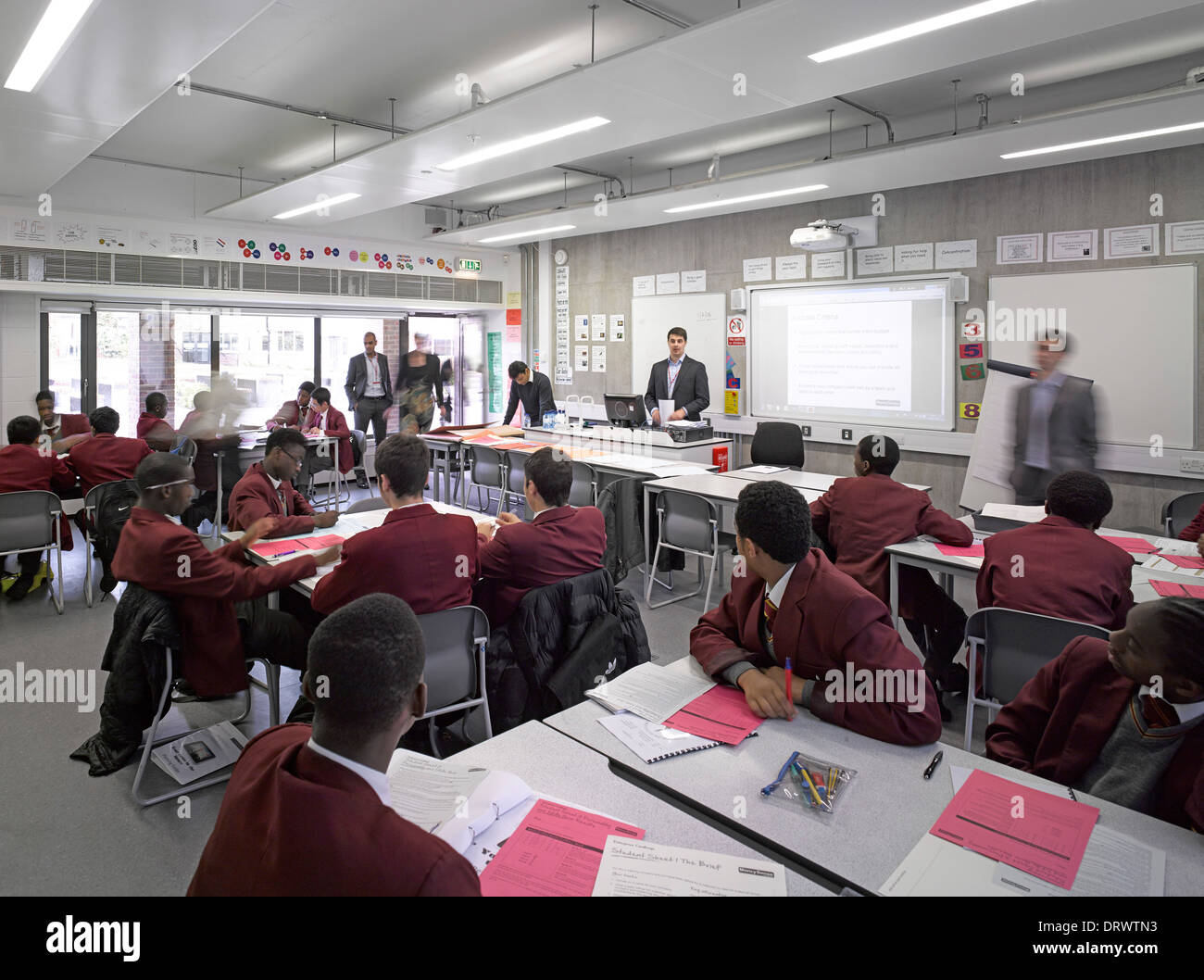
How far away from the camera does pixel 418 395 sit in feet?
30.4

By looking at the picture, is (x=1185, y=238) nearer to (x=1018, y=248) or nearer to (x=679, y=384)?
(x=1018, y=248)

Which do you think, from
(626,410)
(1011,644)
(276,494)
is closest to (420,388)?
(626,410)

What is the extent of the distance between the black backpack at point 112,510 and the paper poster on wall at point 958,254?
6.73 meters

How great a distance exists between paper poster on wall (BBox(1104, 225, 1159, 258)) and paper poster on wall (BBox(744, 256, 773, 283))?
3.12 meters

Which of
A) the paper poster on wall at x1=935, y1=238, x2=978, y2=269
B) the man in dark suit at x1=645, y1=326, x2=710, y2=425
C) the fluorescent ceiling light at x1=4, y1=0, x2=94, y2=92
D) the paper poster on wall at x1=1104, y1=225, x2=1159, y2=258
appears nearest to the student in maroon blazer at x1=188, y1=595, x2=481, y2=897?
the fluorescent ceiling light at x1=4, y1=0, x2=94, y2=92

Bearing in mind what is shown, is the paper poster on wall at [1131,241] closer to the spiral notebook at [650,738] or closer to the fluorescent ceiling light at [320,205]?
the spiral notebook at [650,738]

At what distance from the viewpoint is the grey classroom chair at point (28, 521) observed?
15.9 ft

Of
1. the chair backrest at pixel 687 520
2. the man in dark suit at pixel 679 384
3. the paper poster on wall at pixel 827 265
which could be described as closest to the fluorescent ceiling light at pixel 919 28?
the chair backrest at pixel 687 520

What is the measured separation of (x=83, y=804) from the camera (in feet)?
9.62

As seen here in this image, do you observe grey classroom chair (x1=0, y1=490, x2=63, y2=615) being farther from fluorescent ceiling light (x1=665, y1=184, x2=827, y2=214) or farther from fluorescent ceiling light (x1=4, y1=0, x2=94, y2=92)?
fluorescent ceiling light (x1=665, y1=184, x2=827, y2=214)

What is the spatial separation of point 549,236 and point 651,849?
9311 millimetres

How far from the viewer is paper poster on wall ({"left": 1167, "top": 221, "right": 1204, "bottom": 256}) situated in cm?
558
